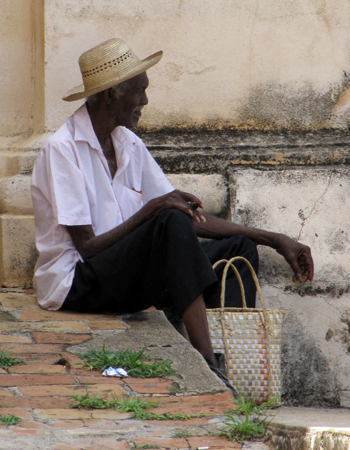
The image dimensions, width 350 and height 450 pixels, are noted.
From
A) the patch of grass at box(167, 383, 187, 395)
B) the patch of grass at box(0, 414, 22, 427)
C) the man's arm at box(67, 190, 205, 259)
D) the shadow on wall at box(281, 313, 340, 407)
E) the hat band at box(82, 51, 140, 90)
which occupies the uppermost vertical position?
the hat band at box(82, 51, 140, 90)

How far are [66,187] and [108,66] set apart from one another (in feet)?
1.99

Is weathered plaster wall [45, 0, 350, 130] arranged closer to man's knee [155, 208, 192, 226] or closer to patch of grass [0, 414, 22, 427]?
man's knee [155, 208, 192, 226]

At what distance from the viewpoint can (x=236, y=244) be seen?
3346 millimetres

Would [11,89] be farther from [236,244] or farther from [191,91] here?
[236,244]

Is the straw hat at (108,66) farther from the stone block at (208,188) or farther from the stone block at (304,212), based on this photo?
the stone block at (304,212)

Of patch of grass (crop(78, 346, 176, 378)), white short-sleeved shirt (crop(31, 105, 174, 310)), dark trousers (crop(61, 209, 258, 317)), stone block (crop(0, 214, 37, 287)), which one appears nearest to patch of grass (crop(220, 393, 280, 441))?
patch of grass (crop(78, 346, 176, 378))

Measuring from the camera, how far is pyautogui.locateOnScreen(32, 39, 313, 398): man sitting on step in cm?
274

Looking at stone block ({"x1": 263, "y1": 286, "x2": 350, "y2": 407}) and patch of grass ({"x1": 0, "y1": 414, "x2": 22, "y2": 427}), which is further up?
patch of grass ({"x1": 0, "y1": 414, "x2": 22, "y2": 427})

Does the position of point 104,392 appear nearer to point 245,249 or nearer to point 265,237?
point 245,249

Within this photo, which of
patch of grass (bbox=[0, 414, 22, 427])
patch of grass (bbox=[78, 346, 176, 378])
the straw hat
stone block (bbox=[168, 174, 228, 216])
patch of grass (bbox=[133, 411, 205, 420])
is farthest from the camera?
stone block (bbox=[168, 174, 228, 216])

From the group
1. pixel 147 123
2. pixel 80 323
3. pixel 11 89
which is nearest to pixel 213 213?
pixel 147 123

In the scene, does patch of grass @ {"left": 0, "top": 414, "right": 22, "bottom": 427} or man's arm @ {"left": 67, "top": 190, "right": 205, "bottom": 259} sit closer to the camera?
patch of grass @ {"left": 0, "top": 414, "right": 22, "bottom": 427}

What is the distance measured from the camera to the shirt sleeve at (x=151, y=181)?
3391mm

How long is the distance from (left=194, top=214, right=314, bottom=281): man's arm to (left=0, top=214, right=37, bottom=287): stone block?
3.11 feet
